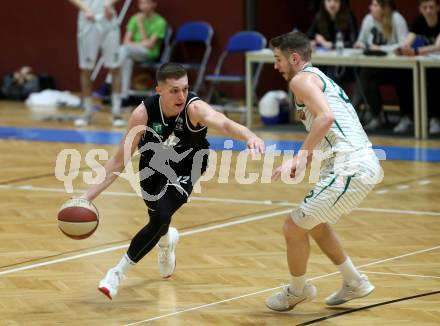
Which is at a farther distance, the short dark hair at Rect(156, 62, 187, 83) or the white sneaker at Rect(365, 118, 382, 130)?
the white sneaker at Rect(365, 118, 382, 130)

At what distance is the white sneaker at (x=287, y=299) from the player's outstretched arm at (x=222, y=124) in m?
1.02

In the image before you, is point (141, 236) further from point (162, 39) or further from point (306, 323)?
point (162, 39)

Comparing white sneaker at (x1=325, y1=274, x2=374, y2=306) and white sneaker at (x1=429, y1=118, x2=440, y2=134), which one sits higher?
white sneaker at (x1=325, y1=274, x2=374, y2=306)

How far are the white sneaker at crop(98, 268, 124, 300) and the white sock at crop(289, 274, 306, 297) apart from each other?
1.16 meters

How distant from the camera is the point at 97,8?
655 inches

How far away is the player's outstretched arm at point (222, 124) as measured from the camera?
261 inches

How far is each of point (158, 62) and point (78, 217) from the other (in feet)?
37.6

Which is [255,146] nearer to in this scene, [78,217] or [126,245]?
[78,217]

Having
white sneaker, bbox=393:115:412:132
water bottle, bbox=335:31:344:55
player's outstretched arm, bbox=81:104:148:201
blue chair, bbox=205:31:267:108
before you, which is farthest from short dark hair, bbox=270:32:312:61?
blue chair, bbox=205:31:267:108

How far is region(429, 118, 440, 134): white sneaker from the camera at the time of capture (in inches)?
610

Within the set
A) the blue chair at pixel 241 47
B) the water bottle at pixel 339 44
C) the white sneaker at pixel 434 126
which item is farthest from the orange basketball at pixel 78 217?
the blue chair at pixel 241 47

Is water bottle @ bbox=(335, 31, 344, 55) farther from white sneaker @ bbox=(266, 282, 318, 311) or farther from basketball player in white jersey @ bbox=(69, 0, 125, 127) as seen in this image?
white sneaker @ bbox=(266, 282, 318, 311)

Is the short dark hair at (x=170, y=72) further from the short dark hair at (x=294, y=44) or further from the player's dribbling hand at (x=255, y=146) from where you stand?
the player's dribbling hand at (x=255, y=146)

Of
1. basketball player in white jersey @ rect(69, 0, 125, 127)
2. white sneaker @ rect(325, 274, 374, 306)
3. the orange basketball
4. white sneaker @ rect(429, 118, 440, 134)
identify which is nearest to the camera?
white sneaker @ rect(325, 274, 374, 306)
